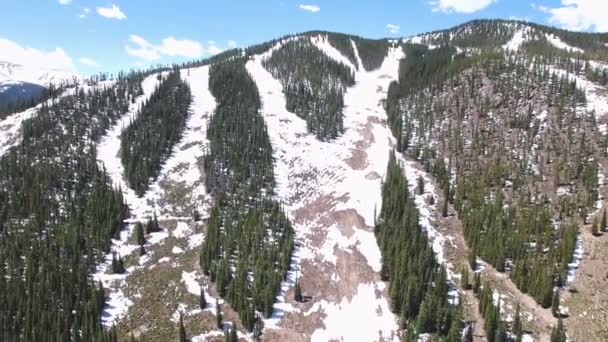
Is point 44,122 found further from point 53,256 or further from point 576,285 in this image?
A: point 576,285

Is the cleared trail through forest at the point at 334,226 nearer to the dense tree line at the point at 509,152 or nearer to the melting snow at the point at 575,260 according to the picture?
the dense tree line at the point at 509,152

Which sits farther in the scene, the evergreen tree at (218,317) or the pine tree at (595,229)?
the pine tree at (595,229)

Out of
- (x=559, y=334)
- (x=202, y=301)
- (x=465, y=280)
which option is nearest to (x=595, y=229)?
(x=465, y=280)

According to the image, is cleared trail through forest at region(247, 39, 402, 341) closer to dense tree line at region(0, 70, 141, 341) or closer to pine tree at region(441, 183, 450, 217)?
pine tree at region(441, 183, 450, 217)

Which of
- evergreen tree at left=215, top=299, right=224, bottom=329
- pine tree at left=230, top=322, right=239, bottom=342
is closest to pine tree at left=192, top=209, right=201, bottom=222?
evergreen tree at left=215, top=299, right=224, bottom=329

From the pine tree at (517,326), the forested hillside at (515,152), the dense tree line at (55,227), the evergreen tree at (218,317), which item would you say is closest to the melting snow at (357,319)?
the evergreen tree at (218,317)
